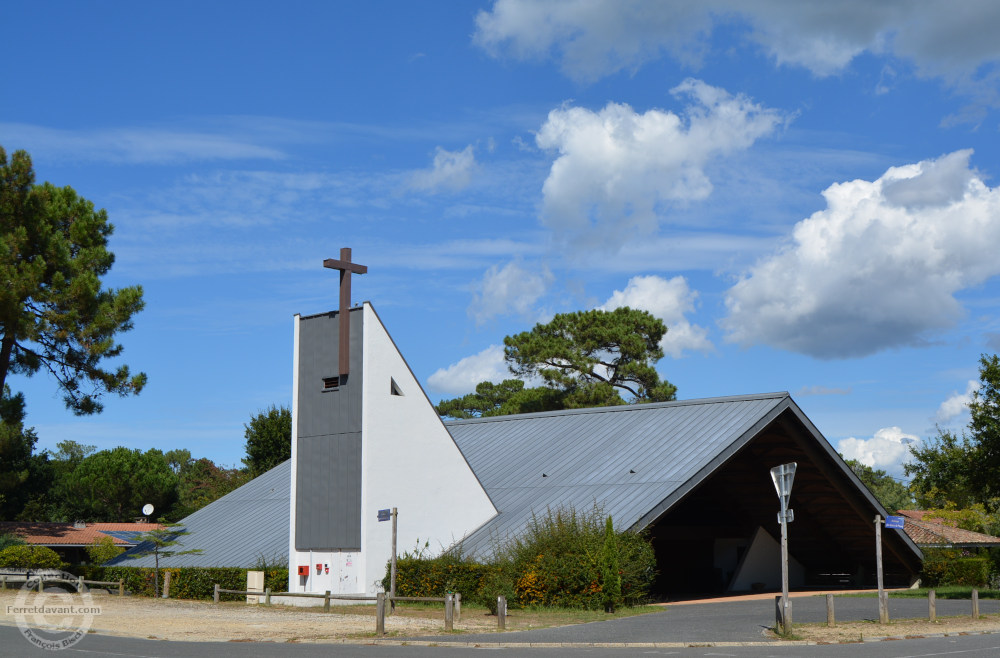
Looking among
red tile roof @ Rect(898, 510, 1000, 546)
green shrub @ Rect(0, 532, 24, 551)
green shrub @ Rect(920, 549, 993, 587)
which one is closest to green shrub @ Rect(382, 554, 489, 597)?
red tile roof @ Rect(898, 510, 1000, 546)

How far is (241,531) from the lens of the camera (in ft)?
117

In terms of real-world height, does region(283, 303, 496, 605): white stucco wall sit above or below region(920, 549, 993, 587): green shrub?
above

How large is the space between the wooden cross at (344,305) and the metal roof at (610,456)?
20.3 ft

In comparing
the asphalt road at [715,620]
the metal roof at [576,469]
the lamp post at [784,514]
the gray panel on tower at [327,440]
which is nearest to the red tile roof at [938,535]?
the metal roof at [576,469]

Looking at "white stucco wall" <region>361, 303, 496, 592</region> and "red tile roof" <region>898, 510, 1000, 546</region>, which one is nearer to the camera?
"white stucco wall" <region>361, 303, 496, 592</region>

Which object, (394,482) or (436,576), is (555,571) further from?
(394,482)

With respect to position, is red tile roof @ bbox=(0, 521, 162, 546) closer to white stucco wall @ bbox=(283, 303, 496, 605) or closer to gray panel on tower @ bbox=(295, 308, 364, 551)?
gray panel on tower @ bbox=(295, 308, 364, 551)

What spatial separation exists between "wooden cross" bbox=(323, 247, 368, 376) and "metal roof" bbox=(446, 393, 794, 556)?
618 centimetres

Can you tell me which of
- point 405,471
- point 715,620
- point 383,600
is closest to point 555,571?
point 715,620

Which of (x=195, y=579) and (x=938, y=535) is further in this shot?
(x=938, y=535)

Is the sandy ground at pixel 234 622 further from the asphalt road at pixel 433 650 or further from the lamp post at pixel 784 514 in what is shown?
the lamp post at pixel 784 514

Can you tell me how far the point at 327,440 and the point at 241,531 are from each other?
9.15 metres

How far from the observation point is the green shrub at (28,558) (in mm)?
33938

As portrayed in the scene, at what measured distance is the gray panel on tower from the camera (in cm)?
2764
